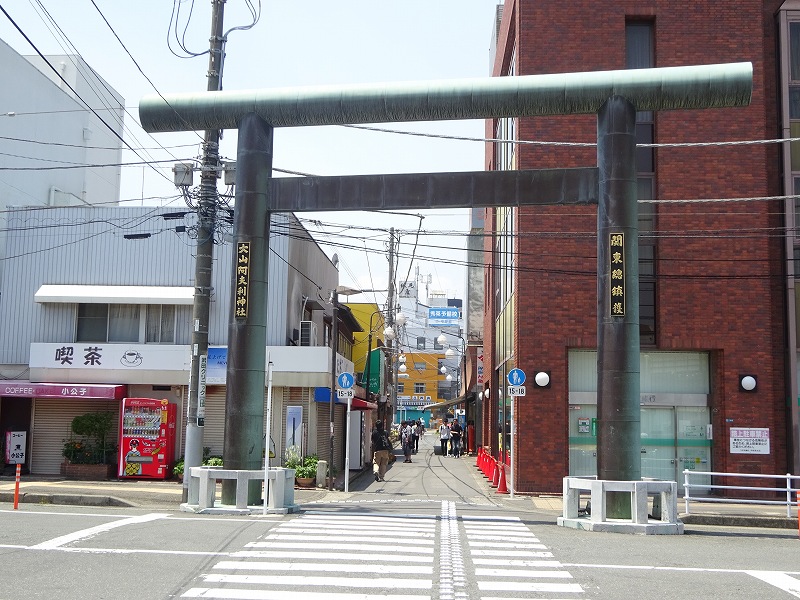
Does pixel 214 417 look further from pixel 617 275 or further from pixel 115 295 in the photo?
pixel 617 275

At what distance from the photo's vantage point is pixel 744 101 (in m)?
16.8

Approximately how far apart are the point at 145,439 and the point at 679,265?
51.0 feet

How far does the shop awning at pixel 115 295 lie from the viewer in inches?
1030

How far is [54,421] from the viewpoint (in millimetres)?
26766

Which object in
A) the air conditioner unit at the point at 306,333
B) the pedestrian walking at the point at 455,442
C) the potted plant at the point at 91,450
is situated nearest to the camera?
the potted plant at the point at 91,450

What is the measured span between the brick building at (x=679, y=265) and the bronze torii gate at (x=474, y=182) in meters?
7.74

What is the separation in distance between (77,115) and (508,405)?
2286 centimetres

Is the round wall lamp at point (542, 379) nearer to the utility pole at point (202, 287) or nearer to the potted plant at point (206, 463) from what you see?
the potted plant at point (206, 463)

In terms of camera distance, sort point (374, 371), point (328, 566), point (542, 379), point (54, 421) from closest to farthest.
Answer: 1. point (328, 566)
2. point (542, 379)
3. point (54, 421)
4. point (374, 371)

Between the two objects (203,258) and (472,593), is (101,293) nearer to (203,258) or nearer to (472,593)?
(203,258)

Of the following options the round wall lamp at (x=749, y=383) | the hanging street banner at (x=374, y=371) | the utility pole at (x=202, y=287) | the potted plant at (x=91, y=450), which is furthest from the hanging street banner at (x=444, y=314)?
the utility pole at (x=202, y=287)

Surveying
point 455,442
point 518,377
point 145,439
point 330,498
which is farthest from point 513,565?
point 455,442

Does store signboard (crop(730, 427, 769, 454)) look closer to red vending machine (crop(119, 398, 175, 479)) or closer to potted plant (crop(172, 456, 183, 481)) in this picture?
potted plant (crop(172, 456, 183, 481))

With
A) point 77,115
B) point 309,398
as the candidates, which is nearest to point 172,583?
point 309,398
